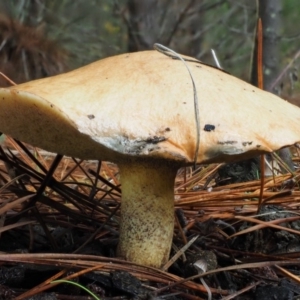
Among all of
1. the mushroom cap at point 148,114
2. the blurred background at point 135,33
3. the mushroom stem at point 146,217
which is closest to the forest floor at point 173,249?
the mushroom stem at point 146,217

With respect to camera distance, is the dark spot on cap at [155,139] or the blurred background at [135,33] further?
the blurred background at [135,33]

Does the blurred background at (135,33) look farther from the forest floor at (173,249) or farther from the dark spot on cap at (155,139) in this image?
the dark spot on cap at (155,139)

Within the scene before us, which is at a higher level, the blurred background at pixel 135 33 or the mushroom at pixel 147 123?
the mushroom at pixel 147 123

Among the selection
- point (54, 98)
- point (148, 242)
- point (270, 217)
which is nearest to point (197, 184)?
point (270, 217)

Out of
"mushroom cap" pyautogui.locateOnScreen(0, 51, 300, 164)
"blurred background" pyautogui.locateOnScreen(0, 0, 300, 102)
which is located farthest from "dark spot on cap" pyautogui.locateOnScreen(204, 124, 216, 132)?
"blurred background" pyautogui.locateOnScreen(0, 0, 300, 102)

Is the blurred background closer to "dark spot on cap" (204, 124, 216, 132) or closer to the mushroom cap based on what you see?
the mushroom cap

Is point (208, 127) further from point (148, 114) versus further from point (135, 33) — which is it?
point (135, 33)
